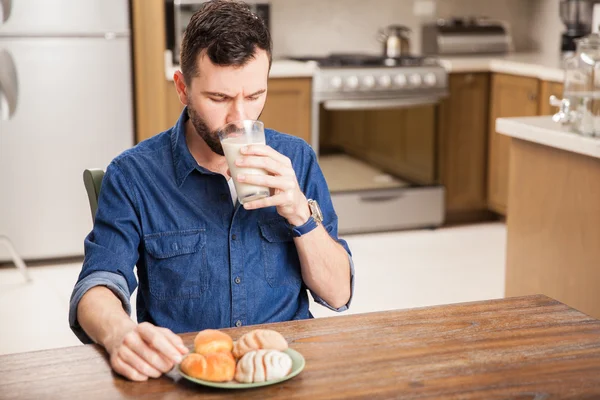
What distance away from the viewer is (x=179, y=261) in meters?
1.67

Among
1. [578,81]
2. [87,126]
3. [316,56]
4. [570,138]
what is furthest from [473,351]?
[316,56]

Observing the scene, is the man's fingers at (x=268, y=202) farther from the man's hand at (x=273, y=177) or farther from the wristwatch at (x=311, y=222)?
the wristwatch at (x=311, y=222)

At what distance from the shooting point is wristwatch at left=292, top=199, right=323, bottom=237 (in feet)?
5.26

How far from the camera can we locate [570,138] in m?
2.53

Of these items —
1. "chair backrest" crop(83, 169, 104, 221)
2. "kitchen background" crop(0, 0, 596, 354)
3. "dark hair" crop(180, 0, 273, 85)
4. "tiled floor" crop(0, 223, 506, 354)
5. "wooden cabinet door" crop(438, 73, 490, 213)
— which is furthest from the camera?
"wooden cabinet door" crop(438, 73, 490, 213)

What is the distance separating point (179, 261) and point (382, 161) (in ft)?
10.4

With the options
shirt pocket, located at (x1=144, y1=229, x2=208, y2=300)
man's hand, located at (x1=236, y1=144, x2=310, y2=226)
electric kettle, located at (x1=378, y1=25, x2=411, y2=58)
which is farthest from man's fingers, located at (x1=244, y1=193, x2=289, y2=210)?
electric kettle, located at (x1=378, y1=25, x2=411, y2=58)

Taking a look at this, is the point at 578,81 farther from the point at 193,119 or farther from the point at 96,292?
the point at 96,292

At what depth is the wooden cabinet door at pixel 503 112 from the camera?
4.59 metres

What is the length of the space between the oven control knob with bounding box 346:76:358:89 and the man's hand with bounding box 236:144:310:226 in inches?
120

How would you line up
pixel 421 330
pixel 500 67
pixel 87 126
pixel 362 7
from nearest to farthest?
pixel 421 330 < pixel 87 126 < pixel 500 67 < pixel 362 7

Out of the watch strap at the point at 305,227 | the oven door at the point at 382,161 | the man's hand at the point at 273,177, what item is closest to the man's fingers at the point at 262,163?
the man's hand at the point at 273,177

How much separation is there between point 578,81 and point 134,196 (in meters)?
1.55

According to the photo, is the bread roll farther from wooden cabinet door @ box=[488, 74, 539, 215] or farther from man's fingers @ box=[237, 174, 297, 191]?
wooden cabinet door @ box=[488, 74, 539, 215]
